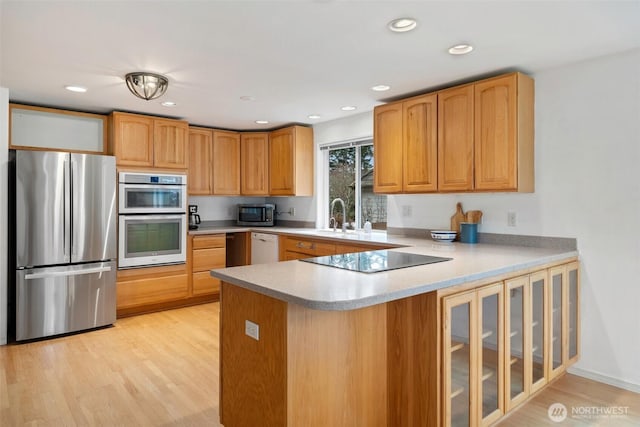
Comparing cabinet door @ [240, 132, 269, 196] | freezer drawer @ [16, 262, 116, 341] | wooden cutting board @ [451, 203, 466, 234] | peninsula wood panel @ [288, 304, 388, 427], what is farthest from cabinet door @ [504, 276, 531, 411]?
cabinet door @ [240, 132, 269, 196]

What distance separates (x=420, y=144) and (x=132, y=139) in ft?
9.83

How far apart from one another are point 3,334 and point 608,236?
192 inches

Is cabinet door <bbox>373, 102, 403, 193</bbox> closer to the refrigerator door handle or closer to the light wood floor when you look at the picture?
the light wood floor

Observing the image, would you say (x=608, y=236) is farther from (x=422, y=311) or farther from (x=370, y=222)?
(x=370, y=222)

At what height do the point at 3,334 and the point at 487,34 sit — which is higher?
the point at 487,34

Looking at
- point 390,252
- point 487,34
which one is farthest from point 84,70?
point 487,34

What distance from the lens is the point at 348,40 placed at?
7.72 feet

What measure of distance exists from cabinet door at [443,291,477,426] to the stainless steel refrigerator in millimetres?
3409

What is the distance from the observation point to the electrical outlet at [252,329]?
1.78 meters

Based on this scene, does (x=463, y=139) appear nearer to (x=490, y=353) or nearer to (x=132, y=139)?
(x=490, y=353)

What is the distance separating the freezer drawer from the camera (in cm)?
342

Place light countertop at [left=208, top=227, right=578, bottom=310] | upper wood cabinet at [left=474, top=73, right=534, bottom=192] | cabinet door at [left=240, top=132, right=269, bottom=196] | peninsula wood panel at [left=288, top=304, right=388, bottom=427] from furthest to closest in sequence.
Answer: cabinet door at [left=240, top=132, right=269, bottom=196] → upper wood cabinet at [left=474, top=73, right=534, bottom=192] → peninsula wood panel at [left=288, top=304, right=388, bottom=427] → light countertop at [left=208, top=227, right=578, bottom=310]

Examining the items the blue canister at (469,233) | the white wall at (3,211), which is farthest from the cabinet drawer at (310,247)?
the white wall at (3,211)

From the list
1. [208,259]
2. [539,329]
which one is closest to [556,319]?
[539,329]
